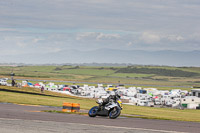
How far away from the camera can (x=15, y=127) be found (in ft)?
52.1

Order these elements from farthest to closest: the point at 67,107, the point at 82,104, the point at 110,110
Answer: the point at 82,104 → the point at 67,107 → the point at 110,110

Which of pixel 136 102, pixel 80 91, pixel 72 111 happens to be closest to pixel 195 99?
pixel 136 102

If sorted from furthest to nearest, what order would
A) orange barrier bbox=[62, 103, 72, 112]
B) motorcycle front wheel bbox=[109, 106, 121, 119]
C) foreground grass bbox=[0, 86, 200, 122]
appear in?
foreground grass bbox=[0, 86, 200, 122] < orange barrier bbox=[62, 103, 72, 112] < motorcycle front wheel bbox=[109, 106, 121, 119]

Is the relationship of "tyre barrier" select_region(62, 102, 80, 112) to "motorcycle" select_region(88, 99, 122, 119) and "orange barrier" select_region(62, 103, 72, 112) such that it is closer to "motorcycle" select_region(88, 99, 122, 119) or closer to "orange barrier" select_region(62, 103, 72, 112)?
"orange barrier" select_region(62, 103, 72, 112)

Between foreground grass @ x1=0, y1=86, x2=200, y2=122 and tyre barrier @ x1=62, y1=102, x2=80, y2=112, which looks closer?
tyre barrier @ x1=62, y1=102, x2=80, y2=112

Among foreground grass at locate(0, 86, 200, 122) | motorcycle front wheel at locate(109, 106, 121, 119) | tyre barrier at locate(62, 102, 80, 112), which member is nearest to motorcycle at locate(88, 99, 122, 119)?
motorcycle front wheel at locate(109, 106, 121, 119)

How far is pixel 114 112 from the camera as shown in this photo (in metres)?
23.0

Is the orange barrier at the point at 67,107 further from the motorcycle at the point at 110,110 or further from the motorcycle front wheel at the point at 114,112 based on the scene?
the motorcycle front wheel at the point at 114,112

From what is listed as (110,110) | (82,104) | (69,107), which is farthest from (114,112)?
(82,104)

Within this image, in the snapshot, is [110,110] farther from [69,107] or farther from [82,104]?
[82,104]

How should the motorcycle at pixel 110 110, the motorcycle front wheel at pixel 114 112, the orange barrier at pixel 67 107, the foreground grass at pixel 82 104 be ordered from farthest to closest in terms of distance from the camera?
1. the foreground grass at pixel 82 104
2. the orange barrier at pixel 67 107
3. the motorcycle at pixel 110 110
4. the motorcycle front wheel at pixel 114 112

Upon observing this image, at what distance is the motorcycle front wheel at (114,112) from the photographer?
22756mm

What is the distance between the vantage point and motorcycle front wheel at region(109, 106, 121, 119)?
74.7 feet

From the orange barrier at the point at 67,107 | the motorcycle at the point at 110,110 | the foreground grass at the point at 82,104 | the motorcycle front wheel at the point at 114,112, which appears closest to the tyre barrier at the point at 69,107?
the orange barrier at the point at 67,107
